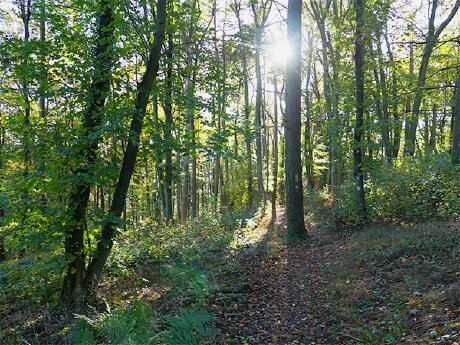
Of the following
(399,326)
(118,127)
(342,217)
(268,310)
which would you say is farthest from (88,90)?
(342,217)

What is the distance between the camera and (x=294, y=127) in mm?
10562

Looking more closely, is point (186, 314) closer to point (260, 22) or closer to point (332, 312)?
point (332, 312)

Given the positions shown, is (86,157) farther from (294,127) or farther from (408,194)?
(408,194)

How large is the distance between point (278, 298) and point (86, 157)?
172 inches

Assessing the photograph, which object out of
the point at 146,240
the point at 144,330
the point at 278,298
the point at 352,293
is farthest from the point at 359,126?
the point at 144,330

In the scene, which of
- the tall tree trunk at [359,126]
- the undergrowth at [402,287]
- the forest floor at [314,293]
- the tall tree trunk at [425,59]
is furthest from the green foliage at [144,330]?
the tall tree trunk at [359,126]

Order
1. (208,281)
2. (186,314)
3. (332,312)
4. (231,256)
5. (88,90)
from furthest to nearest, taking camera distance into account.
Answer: (231,256)
(208,281)
(88,90)
(332,312)
(186,314)

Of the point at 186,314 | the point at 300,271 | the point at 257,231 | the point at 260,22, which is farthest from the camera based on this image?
the point at 260,22

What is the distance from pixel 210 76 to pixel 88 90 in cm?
249

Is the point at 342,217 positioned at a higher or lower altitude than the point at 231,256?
higher

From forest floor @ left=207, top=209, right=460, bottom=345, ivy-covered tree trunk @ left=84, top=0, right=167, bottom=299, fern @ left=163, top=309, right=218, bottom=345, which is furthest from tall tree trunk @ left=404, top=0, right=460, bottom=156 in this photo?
fern @ left=163, top=309, right=218, bottom=345

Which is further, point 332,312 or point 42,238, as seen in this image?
point 42,238

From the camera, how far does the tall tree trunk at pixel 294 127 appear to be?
10.2 metres

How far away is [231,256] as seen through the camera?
9.25 meters
